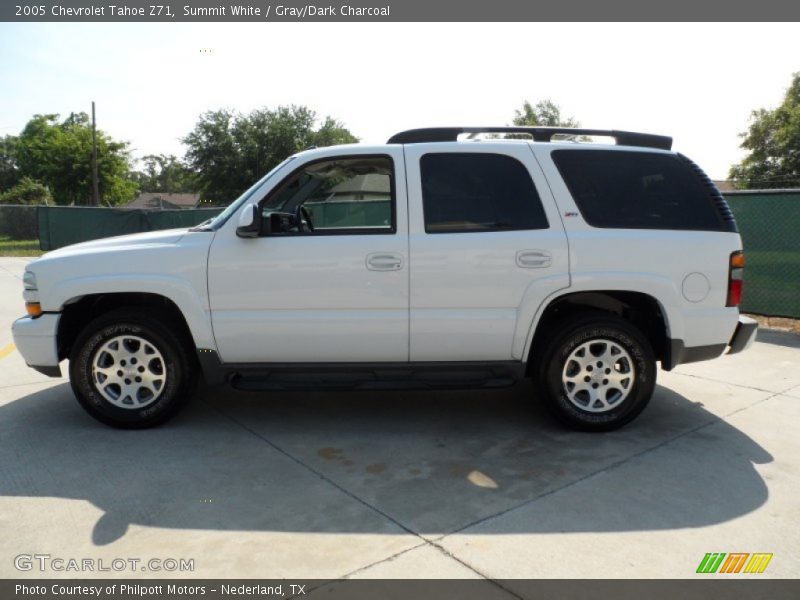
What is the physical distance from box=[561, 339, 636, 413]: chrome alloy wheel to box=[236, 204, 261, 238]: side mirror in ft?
7.67

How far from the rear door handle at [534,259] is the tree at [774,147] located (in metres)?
39.4

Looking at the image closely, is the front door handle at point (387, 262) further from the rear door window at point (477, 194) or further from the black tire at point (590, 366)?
the black tire at point (590, 366)

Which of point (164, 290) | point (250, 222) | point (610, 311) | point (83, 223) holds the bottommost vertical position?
point (610, 311)

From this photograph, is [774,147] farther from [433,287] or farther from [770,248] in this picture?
[433,287]

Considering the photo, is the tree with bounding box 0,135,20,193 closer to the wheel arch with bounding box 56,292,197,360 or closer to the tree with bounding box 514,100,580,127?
the tree with bounding box 514,100,580,127

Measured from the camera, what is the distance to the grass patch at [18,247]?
22355 millimetres

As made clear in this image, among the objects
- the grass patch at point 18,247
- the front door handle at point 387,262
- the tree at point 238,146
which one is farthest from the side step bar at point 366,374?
the tree at point 238,146

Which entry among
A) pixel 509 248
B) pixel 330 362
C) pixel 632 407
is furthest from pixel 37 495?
pixel 632 407

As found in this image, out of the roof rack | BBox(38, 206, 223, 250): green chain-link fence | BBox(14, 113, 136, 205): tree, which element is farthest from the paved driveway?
BBox(14, 113, 136, 205): tree

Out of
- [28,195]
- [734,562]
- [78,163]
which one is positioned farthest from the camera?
[28,195]

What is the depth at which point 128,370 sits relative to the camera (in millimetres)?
4699

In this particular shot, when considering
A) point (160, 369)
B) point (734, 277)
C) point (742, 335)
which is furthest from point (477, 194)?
point (160, 369)

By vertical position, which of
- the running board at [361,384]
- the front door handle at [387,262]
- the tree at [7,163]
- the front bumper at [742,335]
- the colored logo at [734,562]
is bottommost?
the colored logo at [734,562]

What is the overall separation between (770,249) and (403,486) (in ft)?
23.9
